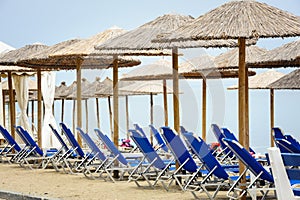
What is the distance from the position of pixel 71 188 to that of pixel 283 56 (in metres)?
4.52

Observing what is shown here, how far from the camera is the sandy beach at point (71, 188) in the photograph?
9227mm

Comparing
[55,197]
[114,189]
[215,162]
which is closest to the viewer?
[215,162]

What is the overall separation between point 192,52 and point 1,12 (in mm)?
13977

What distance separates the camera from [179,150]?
8.96 meters

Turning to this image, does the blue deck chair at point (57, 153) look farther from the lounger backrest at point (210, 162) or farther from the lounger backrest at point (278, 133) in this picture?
the lounger backrest at point (210, 162)

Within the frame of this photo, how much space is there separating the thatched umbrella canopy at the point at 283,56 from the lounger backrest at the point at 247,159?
4.97 meters

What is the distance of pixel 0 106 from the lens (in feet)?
66.7

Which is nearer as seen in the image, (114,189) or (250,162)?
(250,162)

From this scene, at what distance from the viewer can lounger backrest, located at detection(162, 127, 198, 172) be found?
888 centimetres

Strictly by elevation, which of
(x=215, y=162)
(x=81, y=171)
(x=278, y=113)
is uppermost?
(x=215, y=162)

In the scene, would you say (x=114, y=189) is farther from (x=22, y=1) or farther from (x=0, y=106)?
(x=22, y=1)

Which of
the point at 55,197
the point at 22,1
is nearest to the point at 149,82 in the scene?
the point at 22,1

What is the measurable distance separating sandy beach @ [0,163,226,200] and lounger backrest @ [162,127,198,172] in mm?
363

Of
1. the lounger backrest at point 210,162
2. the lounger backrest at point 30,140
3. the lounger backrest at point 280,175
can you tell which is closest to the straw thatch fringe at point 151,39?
the lounger backrest at point 210,162
